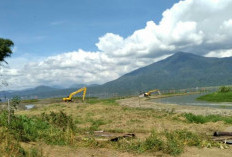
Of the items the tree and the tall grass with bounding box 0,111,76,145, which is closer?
the tall grass with bounding box 0,111,76,145

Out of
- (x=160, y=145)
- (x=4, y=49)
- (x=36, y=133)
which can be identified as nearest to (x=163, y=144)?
(x=160, y=145)

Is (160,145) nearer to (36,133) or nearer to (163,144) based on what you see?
(163,144)

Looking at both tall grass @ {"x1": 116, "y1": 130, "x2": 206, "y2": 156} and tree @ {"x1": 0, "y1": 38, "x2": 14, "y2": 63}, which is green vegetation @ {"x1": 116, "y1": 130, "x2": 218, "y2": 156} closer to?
tall grass @ {"x1": 116, "y1": 130, "x2": 206, "y2": 156}

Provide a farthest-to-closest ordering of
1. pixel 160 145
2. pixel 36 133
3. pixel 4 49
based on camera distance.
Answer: pixel 4 49 < pixel 36 133 < pixel 160 145

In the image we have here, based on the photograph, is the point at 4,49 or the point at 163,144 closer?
the point at 163,144

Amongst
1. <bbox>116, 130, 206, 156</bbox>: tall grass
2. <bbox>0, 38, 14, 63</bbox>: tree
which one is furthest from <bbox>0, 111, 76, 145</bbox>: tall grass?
<bbox>0, 38, 14, 63</bbox>: tree

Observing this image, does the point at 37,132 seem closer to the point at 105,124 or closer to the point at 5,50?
the point at 105,124

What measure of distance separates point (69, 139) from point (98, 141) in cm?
141

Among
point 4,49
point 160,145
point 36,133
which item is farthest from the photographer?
point 4,49

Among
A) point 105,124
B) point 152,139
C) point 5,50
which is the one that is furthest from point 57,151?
point 5,50

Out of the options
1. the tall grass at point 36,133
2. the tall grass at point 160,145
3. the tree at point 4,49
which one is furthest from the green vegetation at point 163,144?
the tree at point 4,49

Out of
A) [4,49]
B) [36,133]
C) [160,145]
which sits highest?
[4,49]

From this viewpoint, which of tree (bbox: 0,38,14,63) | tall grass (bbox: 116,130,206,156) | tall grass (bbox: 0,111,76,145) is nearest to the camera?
tall grass (bbox: 116,130,206,156)

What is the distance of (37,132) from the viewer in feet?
38.9
